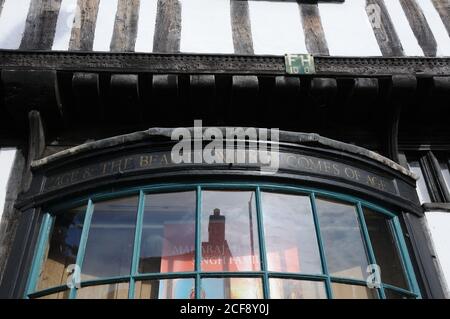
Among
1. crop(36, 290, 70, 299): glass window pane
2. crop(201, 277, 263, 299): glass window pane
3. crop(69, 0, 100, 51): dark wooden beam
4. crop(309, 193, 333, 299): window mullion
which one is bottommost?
crop(201, 277, 263, 299): glass window pane

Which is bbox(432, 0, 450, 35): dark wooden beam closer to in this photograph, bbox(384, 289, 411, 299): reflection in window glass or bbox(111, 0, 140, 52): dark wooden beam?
bbox(384, 289, 411, 299): reflection in window glass

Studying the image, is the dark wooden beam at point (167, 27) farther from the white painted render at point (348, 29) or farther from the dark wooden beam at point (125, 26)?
the white painted render at point (348, 29)

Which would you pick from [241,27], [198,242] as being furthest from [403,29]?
[198,242]

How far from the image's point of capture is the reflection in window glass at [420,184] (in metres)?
3.88

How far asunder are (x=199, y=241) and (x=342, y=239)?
1072mm

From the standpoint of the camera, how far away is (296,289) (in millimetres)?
2885

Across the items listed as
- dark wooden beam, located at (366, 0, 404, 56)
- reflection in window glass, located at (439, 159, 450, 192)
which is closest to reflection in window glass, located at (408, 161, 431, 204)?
reflection in window glass, located at (439, 159, 450, 192)

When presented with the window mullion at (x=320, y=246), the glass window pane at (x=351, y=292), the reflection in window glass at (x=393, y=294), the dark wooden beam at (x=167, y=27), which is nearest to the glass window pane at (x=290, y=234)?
the window mullion at (x=320, y=246)

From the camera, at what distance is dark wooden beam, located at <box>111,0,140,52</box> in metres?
4.22

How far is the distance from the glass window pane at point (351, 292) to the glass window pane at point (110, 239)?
139 centimetres

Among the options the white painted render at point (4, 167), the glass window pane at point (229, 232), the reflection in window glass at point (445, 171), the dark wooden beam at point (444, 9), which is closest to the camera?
the glass window pane at point (229, 232)

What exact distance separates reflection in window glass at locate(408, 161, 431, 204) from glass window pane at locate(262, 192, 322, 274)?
1232 millimetres

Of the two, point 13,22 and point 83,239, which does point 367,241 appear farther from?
point 13,22

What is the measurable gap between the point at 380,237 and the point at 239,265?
122 cm
